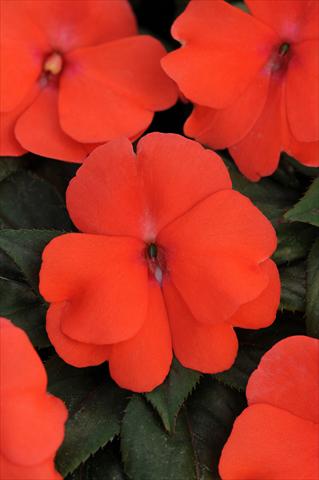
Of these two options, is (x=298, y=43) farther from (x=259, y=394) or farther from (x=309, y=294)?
(x=259, y=394)

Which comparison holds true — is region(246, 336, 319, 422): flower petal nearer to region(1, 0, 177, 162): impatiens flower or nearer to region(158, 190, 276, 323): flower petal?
region(158, 190, 276, 323): flower petal

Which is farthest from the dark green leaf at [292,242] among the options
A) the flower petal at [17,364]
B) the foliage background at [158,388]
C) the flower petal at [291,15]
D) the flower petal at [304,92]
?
the flower petal at [17,364]

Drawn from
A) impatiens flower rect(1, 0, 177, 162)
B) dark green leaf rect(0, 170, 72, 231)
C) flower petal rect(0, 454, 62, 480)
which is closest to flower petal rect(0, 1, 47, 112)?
impatiens flower rect(1, 0, 177, 162)

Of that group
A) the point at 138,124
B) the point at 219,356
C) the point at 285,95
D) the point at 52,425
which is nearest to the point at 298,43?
the point at 285,95

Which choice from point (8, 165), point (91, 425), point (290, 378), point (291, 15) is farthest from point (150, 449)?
point (291, 15)

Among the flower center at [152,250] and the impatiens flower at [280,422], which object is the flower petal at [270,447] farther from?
the flower center at [152,250]
